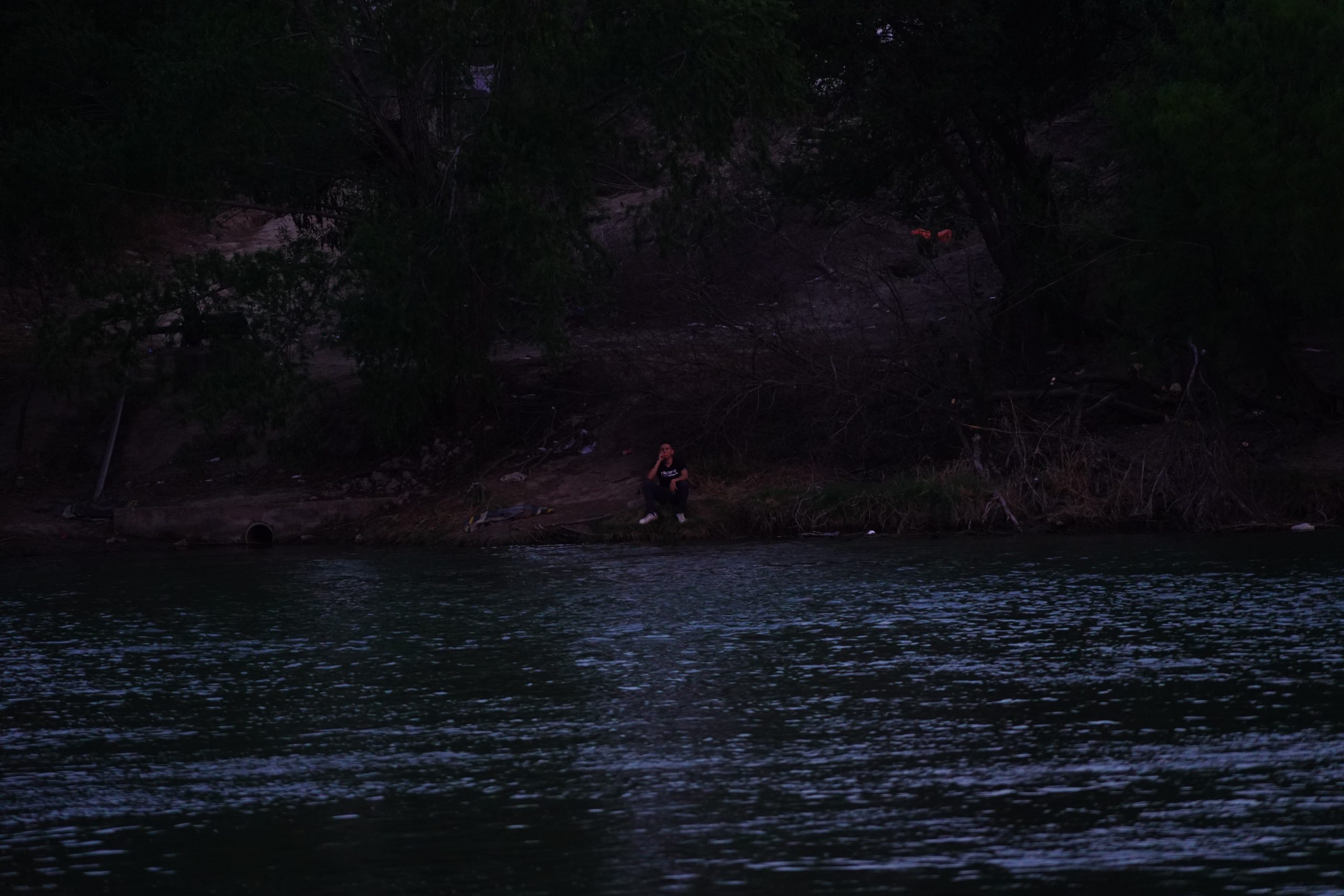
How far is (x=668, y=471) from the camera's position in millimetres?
23219

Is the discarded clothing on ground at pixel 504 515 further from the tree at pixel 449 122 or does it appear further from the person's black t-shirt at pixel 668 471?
the tree at pixel 449 122

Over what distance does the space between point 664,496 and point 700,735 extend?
13377 mm

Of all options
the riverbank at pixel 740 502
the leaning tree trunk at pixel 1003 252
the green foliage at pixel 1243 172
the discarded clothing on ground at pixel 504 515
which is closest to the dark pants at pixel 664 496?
the riverbank at pixel 740 502

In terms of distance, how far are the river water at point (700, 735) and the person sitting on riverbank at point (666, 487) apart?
17.0ft

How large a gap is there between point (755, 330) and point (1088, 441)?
6547 mm

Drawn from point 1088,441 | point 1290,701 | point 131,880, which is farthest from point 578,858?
point 1088,441

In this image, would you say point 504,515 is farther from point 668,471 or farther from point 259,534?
point 259,534

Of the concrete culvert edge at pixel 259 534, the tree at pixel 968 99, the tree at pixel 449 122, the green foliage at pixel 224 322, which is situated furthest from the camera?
the tree at pixel 968 99

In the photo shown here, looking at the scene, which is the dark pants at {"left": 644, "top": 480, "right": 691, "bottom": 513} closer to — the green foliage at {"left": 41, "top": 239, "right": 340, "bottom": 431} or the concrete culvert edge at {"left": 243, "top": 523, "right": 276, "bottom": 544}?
the green foliage at {"left": 41, "top": 239, "right": 340, "bottom": 431}

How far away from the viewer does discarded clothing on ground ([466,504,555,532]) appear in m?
24.2

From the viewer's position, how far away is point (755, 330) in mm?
26938

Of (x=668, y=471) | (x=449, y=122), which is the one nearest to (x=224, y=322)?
(x=449, y=122)

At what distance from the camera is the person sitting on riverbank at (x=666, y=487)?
23078mm

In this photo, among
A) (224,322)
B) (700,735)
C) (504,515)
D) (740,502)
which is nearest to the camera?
(700,735)
